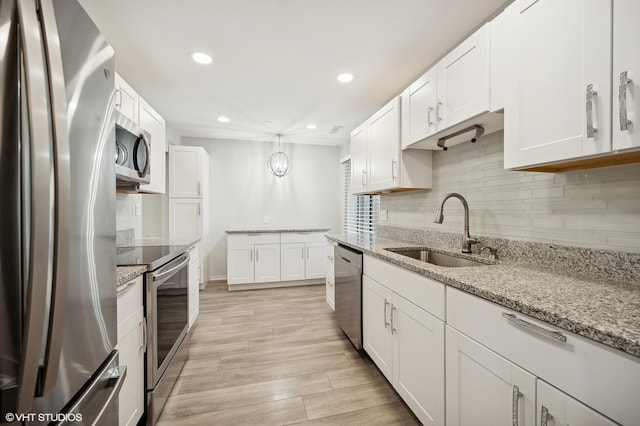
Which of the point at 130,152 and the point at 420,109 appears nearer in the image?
the point at 130,152

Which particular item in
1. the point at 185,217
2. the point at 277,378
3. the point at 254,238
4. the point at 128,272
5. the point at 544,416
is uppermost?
the point at 185,217

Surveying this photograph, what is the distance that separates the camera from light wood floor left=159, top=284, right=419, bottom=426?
5.01ft

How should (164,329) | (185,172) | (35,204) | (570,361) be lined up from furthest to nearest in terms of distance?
(185,172) < (164,329) < (570,361) < (35,204)

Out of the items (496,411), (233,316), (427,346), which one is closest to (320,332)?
(233,316)

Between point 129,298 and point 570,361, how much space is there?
1.72 m

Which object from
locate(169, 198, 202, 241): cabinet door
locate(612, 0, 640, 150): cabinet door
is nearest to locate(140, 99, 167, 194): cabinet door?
locate(169, 198, 202, 241): cabinet door

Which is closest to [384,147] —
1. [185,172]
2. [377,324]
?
[377,324]

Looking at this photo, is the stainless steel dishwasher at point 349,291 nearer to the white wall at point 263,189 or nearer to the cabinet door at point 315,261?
the cabinet door at point 315,261

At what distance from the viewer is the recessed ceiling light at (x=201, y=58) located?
209 centimetres

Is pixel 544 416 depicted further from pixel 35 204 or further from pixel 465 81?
pixel 465 81

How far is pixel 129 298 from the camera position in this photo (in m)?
1.26

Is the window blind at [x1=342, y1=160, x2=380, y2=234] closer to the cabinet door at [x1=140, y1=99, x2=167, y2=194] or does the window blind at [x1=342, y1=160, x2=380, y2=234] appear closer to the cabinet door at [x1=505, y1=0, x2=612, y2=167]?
the cabinet door at [x1=505, y1=0, x2=612, y2=167]

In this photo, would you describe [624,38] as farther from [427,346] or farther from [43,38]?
[43,38]

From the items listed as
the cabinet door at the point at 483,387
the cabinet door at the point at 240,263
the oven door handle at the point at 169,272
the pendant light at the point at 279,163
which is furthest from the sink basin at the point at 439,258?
the pendant light at the point at 279,163
